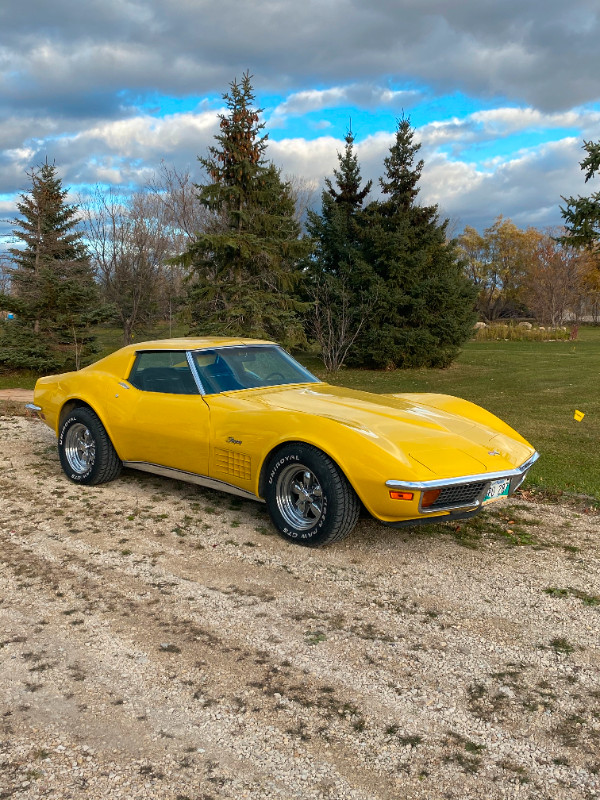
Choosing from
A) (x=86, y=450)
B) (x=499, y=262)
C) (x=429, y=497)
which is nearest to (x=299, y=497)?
(x=429, y=497)

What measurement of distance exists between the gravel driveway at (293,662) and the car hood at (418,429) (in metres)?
0.69

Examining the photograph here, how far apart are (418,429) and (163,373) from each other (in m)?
2.37

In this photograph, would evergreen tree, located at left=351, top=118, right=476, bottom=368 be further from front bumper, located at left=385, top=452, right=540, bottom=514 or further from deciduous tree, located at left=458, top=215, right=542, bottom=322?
deciduous tree, located at left=458, top=215, right=542, bottom=322

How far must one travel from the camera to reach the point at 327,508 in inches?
164

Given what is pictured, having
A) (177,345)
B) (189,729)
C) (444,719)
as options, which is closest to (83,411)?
(177,345)

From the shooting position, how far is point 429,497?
3.91 m

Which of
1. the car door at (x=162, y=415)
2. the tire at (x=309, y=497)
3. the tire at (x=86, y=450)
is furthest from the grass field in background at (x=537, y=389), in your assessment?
the tire at (x=86, y=450)

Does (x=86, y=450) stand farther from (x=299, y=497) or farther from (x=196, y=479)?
(x=299, y=497)

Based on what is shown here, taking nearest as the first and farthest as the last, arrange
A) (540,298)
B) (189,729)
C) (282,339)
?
(189,729)
(282,339)
(540,298)

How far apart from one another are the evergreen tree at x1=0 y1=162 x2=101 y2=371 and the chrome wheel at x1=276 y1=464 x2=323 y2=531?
15092 millimetres

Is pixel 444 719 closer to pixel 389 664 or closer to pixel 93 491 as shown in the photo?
pixel 389 664

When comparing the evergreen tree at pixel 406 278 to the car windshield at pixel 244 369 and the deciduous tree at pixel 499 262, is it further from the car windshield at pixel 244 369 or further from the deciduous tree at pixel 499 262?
the deciduous tree at pixel 499 262

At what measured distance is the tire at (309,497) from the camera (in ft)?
13.5

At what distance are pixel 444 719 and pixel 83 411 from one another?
4.36 meters
